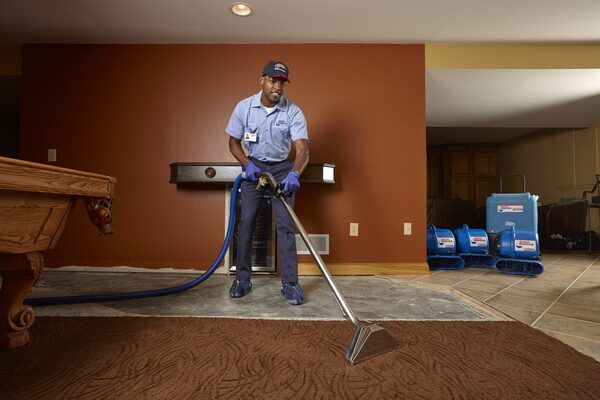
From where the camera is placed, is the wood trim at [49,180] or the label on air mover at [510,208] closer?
the wood trim at [49,180]

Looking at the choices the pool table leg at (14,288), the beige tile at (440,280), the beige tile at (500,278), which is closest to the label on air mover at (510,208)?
the beige tile at (500,278)

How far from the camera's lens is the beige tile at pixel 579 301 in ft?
6.31

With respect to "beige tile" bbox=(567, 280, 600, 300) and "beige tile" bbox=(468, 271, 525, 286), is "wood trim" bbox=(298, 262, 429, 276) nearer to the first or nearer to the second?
"beige tile" bbox=(468, 271, 525, 286)

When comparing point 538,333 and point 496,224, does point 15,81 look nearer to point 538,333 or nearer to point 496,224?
point 538,333

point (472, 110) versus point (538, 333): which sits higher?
point (472, 110)

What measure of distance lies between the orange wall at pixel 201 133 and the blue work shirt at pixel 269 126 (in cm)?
89

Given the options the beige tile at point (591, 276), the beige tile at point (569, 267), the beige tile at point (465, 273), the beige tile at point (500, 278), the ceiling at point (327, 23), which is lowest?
the beige tile at point (569, 267)

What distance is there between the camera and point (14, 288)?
1165mm

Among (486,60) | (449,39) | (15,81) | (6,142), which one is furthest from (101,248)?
(6,142)

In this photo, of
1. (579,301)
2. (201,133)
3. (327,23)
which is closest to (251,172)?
(201,133)

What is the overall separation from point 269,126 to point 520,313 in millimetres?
1773

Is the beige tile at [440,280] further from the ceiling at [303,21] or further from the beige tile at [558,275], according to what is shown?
the ceiling at [303,21]

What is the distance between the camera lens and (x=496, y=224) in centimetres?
344

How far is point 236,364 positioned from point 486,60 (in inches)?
137
